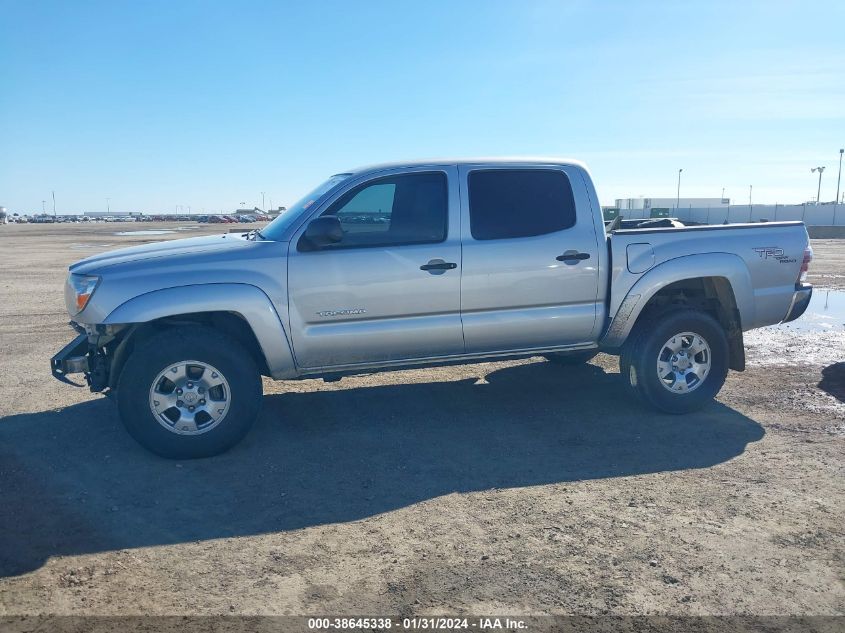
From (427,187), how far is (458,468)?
2257mm

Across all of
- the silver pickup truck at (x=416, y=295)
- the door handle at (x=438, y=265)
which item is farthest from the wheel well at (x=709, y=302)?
the door handle at (x=438, y=265)

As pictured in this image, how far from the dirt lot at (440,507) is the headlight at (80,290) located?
1082mm

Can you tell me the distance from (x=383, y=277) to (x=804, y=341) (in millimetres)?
6485

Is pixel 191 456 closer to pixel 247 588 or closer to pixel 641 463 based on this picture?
pixel 247 588

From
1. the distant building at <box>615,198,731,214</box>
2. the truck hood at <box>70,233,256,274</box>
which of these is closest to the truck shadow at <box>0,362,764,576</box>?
the truck hood at <box>70,233,256,274</box>

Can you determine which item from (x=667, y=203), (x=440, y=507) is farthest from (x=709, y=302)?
(x=667, y=203)

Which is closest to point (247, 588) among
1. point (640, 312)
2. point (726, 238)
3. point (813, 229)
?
point (640, 312)

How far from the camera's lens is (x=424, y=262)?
5473mm

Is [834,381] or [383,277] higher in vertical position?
[383,277]

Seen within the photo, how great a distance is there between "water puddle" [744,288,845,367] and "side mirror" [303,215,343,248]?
5.35 meters

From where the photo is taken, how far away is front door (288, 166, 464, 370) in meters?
5.30

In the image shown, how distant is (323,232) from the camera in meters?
5.25

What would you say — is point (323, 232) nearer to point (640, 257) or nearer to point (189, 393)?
point (189, 393)

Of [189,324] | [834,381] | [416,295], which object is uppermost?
[416,295]
